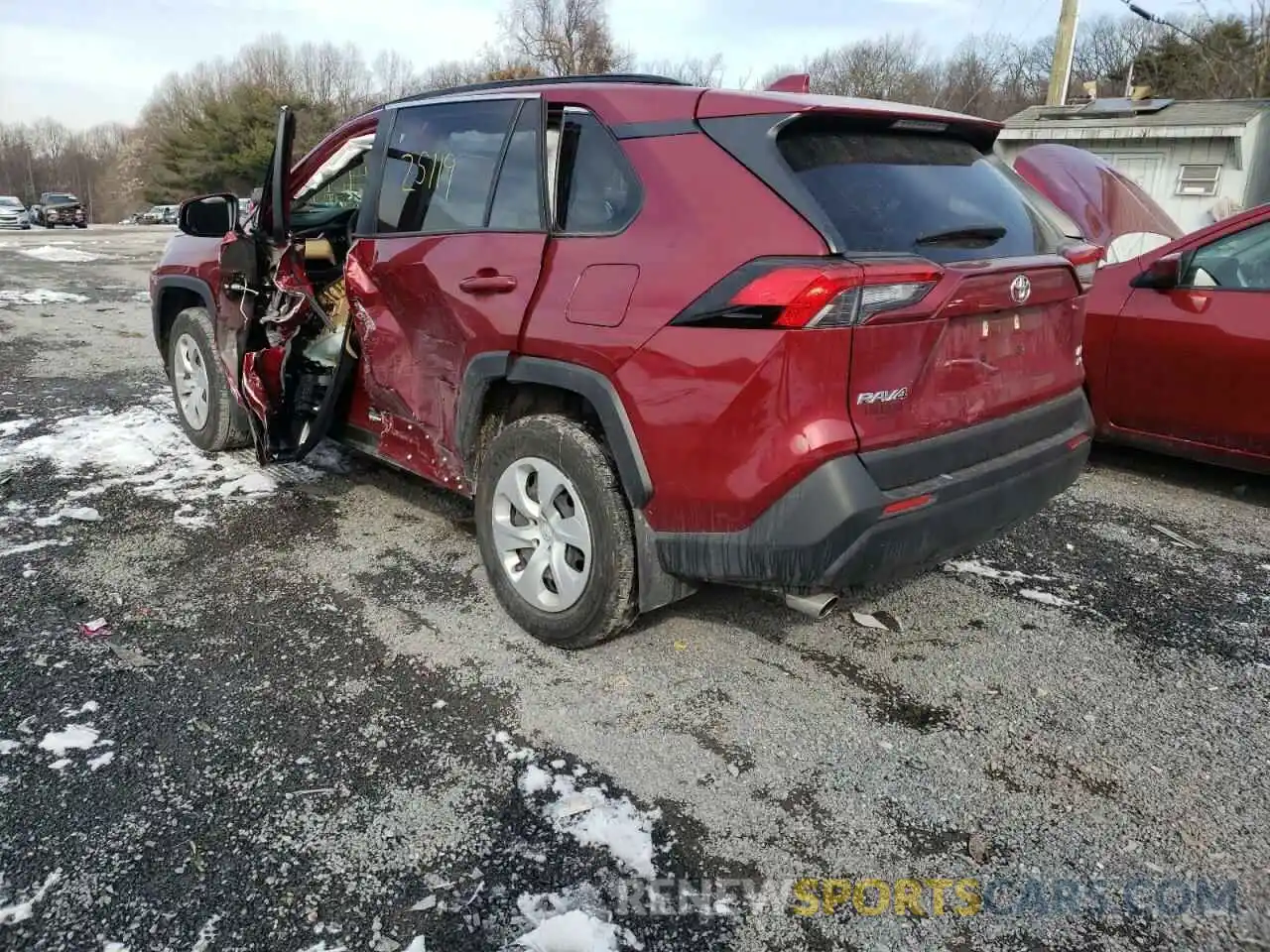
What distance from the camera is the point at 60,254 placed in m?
19.3

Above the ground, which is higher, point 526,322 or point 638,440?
point 526,322

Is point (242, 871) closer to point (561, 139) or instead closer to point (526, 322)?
point (526, 322)

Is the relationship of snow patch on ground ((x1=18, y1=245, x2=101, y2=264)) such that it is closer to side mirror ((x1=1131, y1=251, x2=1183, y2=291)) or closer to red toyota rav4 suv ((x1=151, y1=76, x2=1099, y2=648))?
red toyota rav4 suv ((x1=151, y1=76, x2=1099, y2=648))

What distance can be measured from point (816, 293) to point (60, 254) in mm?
21542

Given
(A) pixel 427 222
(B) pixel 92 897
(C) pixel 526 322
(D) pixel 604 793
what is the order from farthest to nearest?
1. (A) pixel 427 222
2. (C) pixel 526 322
3. (D) pixel 604 793
4. (B) pixel 92 897

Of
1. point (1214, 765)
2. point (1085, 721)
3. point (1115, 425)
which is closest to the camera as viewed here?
point (1214, 765)

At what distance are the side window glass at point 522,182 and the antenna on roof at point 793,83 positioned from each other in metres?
0.86

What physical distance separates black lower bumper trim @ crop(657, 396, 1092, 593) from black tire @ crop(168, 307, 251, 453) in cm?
329

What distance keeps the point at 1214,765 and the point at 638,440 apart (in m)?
1.91

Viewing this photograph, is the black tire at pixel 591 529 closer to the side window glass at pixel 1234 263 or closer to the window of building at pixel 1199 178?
the side window glass at pixel 1234 263

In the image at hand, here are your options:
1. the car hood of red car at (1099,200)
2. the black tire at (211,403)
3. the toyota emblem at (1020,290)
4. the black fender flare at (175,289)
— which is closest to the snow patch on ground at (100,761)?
the black tire at (211,403)

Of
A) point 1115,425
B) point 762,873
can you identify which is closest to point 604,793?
point 762,873

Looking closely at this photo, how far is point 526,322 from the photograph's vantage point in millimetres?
3066

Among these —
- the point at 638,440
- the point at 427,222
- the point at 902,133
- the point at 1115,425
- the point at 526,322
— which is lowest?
the point at 1115,425
